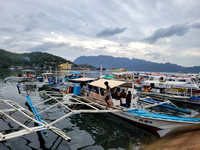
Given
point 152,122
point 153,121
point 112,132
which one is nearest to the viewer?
point 153,121

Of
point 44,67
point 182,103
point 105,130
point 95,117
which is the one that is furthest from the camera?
point 44,67

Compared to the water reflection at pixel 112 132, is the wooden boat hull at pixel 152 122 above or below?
above

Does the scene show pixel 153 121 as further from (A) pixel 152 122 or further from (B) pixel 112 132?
(B) pixel 112 132

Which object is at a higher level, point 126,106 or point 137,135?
point 126,106

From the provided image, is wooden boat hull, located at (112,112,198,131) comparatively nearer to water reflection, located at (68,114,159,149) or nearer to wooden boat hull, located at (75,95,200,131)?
wooden boat hull, located at (75,95,200,131)

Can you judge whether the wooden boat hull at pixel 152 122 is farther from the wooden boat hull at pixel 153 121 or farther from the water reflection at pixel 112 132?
the water reflection at pixel 112 132

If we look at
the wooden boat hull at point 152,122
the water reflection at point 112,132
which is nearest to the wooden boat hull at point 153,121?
the wooden boat hull at point 152,122

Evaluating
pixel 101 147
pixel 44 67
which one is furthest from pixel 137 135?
pixel 44 67

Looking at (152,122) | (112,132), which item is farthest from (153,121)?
(112,132)

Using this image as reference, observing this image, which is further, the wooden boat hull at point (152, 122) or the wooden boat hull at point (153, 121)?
the wooden boat hull at point (152, 122)

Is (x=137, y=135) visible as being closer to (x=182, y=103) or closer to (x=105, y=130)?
(x=105, y=130)

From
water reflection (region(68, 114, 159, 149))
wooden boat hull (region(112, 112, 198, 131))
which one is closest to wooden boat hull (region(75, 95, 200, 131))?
wooden boat hull (region(112, 112, 198, 131))

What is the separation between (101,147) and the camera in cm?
872

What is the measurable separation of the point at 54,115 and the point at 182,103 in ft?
65.1
